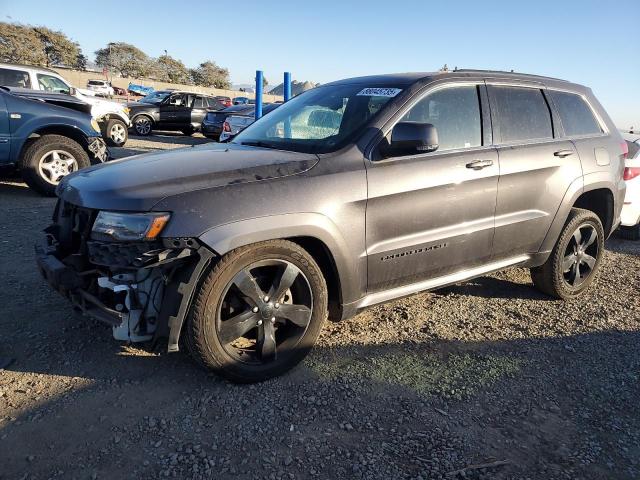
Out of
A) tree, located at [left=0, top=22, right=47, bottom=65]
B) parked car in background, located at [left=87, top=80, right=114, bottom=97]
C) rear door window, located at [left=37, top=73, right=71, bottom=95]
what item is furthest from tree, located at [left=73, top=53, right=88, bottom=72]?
rear door window, located at [left=37, top=73, right=71, bottom=95]

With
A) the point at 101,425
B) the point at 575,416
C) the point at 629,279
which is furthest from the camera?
the point at 629,279

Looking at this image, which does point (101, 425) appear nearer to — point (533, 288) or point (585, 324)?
point (585, 324)

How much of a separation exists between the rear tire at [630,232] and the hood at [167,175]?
558cm

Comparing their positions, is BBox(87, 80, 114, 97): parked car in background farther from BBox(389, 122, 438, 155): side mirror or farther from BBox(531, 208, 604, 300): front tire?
BBox(389, 122, 438, 155): side mirror

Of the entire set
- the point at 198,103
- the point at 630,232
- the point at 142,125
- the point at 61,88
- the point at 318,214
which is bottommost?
the point at 630,232

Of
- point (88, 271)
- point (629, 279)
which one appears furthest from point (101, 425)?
point (629, 279)

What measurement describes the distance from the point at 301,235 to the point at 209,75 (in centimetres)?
8248

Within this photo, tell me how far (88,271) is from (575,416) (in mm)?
2814

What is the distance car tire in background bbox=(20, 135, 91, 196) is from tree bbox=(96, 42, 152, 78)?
70.2 meters

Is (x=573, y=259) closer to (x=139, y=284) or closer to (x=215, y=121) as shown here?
(x=139, y=284)

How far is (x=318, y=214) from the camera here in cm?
275

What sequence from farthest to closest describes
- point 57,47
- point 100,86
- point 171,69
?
point 171,69
point 57,47
point 100,86

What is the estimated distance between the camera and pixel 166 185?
2564 mm

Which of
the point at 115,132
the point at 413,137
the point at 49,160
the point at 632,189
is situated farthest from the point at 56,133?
the point at 632,189
